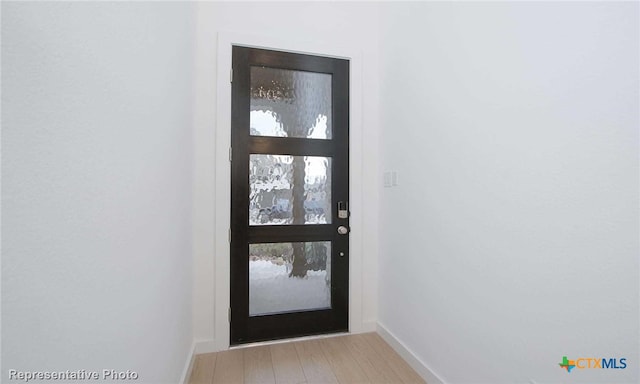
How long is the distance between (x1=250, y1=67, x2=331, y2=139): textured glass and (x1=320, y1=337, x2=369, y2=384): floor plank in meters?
1.61

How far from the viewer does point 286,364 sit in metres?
1.83

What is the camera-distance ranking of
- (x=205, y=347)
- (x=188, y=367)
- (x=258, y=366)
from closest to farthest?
(x=188, y=367)
(x=258, y=366)
(x=205, y=347)

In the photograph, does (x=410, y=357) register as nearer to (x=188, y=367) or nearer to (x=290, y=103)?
(x=188, y=367)

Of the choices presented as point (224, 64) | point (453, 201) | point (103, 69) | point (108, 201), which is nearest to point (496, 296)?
point (453, 201)

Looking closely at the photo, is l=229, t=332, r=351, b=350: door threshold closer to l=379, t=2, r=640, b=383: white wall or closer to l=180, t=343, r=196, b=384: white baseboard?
l=180, t=343, r=196, b=384: white baseboard

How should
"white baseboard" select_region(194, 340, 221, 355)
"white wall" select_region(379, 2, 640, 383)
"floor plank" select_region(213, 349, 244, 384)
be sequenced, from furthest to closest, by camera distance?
"white baseboard" select_region(194, 340, 221, 355) → "floor plank" select_region(213, 349, 244, 384) → "white wall" select_region(379, 2, 640, 383)

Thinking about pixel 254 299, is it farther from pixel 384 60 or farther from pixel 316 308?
pixel 384 60

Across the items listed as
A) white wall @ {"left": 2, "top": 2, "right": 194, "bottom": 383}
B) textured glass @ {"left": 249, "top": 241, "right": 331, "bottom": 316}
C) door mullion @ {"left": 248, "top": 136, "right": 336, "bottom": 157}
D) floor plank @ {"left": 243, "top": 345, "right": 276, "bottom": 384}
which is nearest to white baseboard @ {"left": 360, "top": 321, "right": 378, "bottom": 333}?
textured glass @ {"left": 249, "top": 241, "right": 331, "bottom": 316}

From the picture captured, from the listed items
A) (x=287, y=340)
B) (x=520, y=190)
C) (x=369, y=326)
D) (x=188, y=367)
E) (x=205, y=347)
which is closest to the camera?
(x=520, y=190)

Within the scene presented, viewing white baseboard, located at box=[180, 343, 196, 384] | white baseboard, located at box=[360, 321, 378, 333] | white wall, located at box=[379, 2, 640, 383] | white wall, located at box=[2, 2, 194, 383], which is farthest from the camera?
white baseboard, located at box=[360, 321, 378, 333]

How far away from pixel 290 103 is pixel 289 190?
27.1 inches

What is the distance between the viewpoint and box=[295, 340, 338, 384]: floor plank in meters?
1.68

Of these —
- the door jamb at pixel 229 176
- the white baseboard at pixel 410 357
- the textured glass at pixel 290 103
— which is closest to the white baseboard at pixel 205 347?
the door jamb at pixel 229 176

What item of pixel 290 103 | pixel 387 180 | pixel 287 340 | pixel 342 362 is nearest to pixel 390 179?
pixel 387 180
